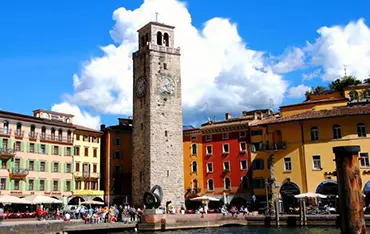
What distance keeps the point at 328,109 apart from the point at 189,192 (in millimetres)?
20335

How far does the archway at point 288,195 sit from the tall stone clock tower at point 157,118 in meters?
12.9

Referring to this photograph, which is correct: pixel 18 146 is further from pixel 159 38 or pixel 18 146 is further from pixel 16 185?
pixel 159 38

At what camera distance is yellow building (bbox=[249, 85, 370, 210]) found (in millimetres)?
47594

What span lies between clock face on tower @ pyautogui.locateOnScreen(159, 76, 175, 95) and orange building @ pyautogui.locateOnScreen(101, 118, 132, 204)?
9494mm

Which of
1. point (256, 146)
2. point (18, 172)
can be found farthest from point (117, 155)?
point (256, 146)

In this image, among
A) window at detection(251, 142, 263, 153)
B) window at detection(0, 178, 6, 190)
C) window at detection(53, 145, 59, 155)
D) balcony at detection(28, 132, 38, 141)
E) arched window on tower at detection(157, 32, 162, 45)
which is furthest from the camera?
arched window on tower at detection(157, 32, 162, 45)

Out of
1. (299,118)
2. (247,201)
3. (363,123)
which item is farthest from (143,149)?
(363,123)

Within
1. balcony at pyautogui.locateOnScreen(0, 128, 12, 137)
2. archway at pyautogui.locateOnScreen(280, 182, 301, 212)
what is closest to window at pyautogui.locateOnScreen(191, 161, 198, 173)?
archway at pyautogui.locateOnScreen(280, 182, 301, 212)

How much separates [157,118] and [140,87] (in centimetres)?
493

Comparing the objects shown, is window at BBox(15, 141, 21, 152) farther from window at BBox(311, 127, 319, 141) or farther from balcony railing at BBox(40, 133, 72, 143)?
window at BBox(311, 127, 319, 141)

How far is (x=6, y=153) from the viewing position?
50.3 metres

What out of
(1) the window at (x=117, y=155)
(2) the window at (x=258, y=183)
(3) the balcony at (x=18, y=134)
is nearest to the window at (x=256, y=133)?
(2) the window at (x=258, y=183)

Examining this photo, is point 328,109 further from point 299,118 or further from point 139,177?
point 139,177

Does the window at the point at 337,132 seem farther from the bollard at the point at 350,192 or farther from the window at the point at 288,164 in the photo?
the bollard at the point at 350,192
